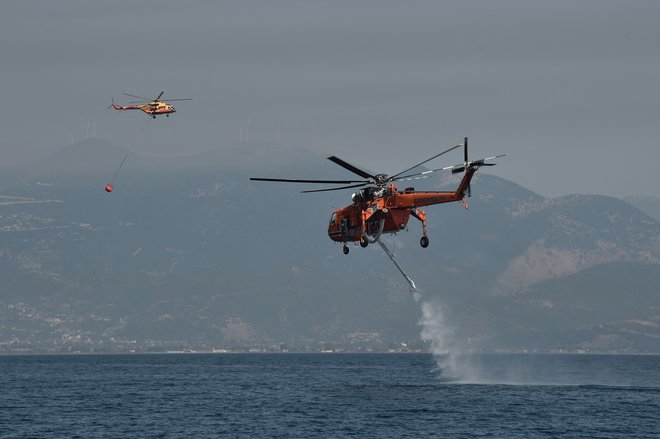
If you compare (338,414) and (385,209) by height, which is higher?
(385,209)

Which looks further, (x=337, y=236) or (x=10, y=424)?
(x=10, y=424)

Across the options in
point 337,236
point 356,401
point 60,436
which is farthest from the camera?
point 356,401

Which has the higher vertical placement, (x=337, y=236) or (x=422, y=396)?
(x=337, y=236)

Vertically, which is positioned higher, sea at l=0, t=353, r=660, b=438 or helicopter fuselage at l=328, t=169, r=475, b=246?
helicopter fuselage at l=328, t=169, r=475, b=246

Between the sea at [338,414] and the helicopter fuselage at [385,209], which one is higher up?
the helicopter fuselage at [385,209]

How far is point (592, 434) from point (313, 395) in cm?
6345

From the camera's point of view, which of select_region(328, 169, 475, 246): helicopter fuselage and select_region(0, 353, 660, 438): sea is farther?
select_region(0, 353, 660, 438): sea

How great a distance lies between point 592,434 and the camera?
13812 centimetres

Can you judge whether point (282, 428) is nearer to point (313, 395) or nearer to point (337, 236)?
point (337, 236)

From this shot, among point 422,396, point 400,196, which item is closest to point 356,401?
point 422,396

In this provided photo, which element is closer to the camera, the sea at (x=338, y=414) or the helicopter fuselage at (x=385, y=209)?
the helicopter fuselage at (x=385, y=209)

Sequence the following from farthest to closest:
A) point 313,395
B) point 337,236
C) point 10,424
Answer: point 313,395, point 10,424, point 337,236

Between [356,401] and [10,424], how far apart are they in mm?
52076

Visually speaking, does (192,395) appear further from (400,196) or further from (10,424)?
(400,196)
